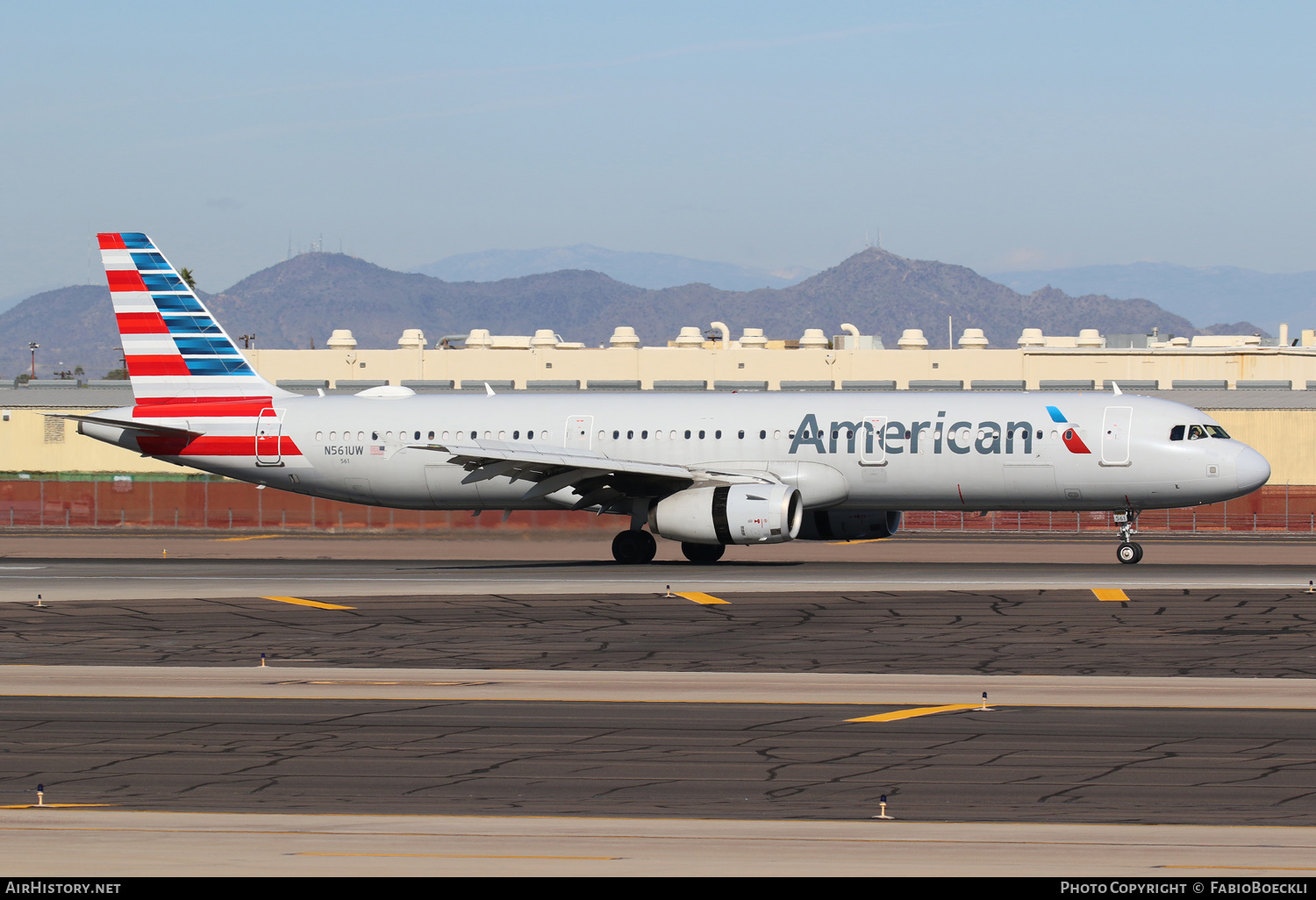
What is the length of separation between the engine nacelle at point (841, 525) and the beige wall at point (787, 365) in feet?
183

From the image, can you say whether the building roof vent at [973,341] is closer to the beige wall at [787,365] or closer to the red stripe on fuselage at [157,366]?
the beige wall at [787,365]


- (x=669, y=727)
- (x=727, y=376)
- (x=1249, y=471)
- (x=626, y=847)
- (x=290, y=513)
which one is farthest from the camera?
(x=727, y=376)

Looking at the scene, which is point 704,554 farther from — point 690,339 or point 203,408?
point 690,339

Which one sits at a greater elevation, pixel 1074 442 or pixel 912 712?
pixel 1074 442

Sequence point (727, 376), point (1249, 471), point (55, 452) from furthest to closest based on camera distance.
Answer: point (727, 376) < point (55, 452) < point (1249, 471)

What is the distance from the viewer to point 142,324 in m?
47.1

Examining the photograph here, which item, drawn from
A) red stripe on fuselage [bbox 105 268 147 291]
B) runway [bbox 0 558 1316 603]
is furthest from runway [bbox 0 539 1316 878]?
red stripe on fuselage [bbox 105 268 147 291]

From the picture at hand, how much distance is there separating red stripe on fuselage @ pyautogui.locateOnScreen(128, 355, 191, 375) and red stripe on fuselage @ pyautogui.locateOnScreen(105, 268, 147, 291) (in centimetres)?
224

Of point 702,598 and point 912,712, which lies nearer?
point 912,712

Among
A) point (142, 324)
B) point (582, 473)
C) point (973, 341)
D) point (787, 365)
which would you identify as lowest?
point (582, 473)

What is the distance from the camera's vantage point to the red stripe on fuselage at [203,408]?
45625mm

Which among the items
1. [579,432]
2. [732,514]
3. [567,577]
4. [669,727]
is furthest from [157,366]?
[669,727]

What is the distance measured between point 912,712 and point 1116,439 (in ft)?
73.6
